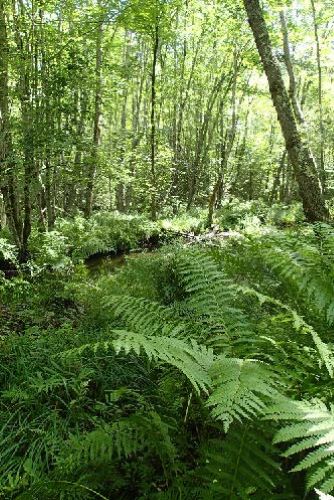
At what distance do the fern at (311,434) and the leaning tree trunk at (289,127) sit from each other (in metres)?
5.45

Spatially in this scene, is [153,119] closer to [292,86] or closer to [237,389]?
[292,86]

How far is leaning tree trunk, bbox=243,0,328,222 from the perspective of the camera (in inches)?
259

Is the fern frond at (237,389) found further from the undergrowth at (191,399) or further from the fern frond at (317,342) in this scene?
the fern frond at (317,342)

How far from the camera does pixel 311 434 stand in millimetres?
1370

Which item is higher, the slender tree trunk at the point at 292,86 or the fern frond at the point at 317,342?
the slender tree trunk at the point at 292,86

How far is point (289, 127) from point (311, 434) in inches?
232

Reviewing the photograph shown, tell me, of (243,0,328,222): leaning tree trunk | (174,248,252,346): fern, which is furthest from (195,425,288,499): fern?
(243,0,328,222): leaning tree trunk

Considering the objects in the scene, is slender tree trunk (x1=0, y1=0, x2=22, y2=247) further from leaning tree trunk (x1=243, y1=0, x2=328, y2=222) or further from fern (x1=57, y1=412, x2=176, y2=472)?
fern (x1=57, y1=412, x2=176, y2=472)

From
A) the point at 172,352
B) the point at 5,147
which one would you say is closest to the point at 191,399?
the point at 172,352

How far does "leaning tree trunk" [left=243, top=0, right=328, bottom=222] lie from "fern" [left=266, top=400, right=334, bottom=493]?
545 cm

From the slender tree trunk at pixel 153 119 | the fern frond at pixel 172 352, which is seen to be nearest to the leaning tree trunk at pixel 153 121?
the slender tree trunk at pixel 153 119

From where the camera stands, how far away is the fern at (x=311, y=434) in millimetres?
1324

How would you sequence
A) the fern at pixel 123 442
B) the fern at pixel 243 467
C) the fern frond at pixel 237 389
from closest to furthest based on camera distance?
the fern frond at pixel 237 389 → the fern at pixel 243 467 → the fern at pixel 123 442

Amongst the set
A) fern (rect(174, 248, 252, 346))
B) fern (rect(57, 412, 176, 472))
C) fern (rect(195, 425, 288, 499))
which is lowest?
fern (rect(57, 412, 176, 472))
